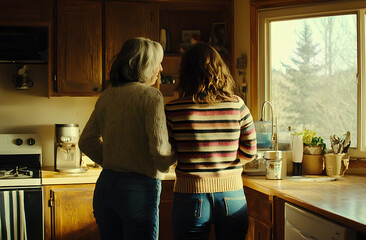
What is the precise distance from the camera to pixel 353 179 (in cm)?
260

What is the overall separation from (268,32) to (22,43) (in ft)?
5.71

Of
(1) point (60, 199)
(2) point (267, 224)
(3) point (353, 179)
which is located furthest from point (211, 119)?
(1) point (60, 199)

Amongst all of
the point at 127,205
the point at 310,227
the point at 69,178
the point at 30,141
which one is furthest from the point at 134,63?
the point at 30,141

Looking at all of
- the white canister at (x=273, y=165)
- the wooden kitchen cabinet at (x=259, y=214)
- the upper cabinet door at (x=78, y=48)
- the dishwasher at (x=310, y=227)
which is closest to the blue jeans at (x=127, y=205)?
the dishwasher at (x=310, y=227)

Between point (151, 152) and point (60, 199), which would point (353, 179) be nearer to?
point (151, 152)

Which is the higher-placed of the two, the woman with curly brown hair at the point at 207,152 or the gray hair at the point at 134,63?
the gray hair at the point at 134,63

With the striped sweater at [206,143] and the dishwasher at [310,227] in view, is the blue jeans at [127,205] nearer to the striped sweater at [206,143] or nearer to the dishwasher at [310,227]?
the striped sweater at [206,143]

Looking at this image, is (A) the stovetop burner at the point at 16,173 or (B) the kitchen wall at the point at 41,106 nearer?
(A) the stovetop burner at the point at 16,173

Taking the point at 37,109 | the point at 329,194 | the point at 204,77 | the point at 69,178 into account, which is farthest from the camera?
the point at 37,109

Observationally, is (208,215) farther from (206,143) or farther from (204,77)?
(204,77)

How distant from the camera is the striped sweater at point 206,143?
176 centimetres

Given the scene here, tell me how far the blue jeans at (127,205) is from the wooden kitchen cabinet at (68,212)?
1220 millimetres

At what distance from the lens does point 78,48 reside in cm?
318

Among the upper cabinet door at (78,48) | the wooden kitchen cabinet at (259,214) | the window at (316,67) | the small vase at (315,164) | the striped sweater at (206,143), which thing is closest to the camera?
the striped sweater at (206,143)
